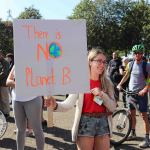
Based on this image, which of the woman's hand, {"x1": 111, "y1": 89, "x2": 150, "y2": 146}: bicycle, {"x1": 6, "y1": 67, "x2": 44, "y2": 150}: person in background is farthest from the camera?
{"x1": 111, "y1": 89, "x2": 150, "y2": 146}: bicycle

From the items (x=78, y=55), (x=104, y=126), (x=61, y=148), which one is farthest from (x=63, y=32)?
(x=61, y=148)

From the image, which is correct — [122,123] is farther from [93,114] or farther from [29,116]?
[93,114]

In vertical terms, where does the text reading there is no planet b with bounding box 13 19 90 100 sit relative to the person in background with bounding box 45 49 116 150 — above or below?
above

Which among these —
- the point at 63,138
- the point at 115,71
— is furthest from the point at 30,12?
the point at 63,138

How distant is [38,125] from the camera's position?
5.89 m

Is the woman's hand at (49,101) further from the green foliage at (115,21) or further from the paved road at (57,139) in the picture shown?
the green foliage at (115,21)

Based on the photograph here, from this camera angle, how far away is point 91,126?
4.44 m

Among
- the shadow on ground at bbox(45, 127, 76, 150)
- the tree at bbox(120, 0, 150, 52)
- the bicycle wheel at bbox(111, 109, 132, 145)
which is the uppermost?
the tree at bbox(120, 0, 150, 52)

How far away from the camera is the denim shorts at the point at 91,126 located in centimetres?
444

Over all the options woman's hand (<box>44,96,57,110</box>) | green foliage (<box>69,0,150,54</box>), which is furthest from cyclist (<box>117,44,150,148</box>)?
green foliage (<box>69,0,150,54</box>)

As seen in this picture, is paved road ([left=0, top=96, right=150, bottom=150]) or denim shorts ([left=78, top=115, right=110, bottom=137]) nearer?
denim shorts ([left=78, top=115, right=110, bottom=137])

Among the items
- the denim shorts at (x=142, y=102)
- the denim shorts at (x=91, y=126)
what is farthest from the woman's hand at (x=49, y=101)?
the denim shorts at (x=142, y=102)

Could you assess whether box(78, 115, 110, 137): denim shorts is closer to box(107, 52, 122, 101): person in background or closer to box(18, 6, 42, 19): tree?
box(107, 52, 122, 101): person in background

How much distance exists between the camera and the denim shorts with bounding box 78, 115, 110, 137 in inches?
175
